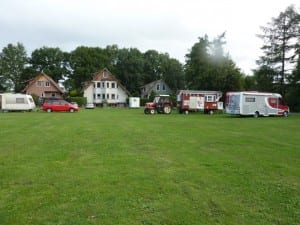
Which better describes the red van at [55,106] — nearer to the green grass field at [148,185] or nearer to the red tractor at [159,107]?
the red tractor at [159,107]

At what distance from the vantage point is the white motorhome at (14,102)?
144 ft

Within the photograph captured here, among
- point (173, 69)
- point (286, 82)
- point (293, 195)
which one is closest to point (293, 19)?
point (286, 82)

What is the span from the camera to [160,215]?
5453 mm

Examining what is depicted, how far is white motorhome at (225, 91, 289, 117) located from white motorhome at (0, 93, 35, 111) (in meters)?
23.5

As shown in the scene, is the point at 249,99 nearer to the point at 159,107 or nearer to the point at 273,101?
the point at 273,101

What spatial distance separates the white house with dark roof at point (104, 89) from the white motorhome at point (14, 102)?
33575mm

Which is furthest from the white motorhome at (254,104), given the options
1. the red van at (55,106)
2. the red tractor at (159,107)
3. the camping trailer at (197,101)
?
the red van at (55,106)

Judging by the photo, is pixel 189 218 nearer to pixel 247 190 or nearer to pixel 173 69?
pixel 247 190

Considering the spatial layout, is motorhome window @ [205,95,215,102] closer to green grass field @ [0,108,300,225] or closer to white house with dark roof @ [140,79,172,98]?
green grass field @ [0,108,300,225]

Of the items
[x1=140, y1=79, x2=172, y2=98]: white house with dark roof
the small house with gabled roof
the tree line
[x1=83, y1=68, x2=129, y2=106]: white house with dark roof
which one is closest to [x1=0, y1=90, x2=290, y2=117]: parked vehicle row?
the tree line

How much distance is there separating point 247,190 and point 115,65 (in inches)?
3315

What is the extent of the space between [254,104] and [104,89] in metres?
47.3

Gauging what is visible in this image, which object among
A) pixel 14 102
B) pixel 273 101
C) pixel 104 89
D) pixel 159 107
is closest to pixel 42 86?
pixel 104 89

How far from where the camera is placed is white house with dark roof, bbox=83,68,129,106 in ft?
257
